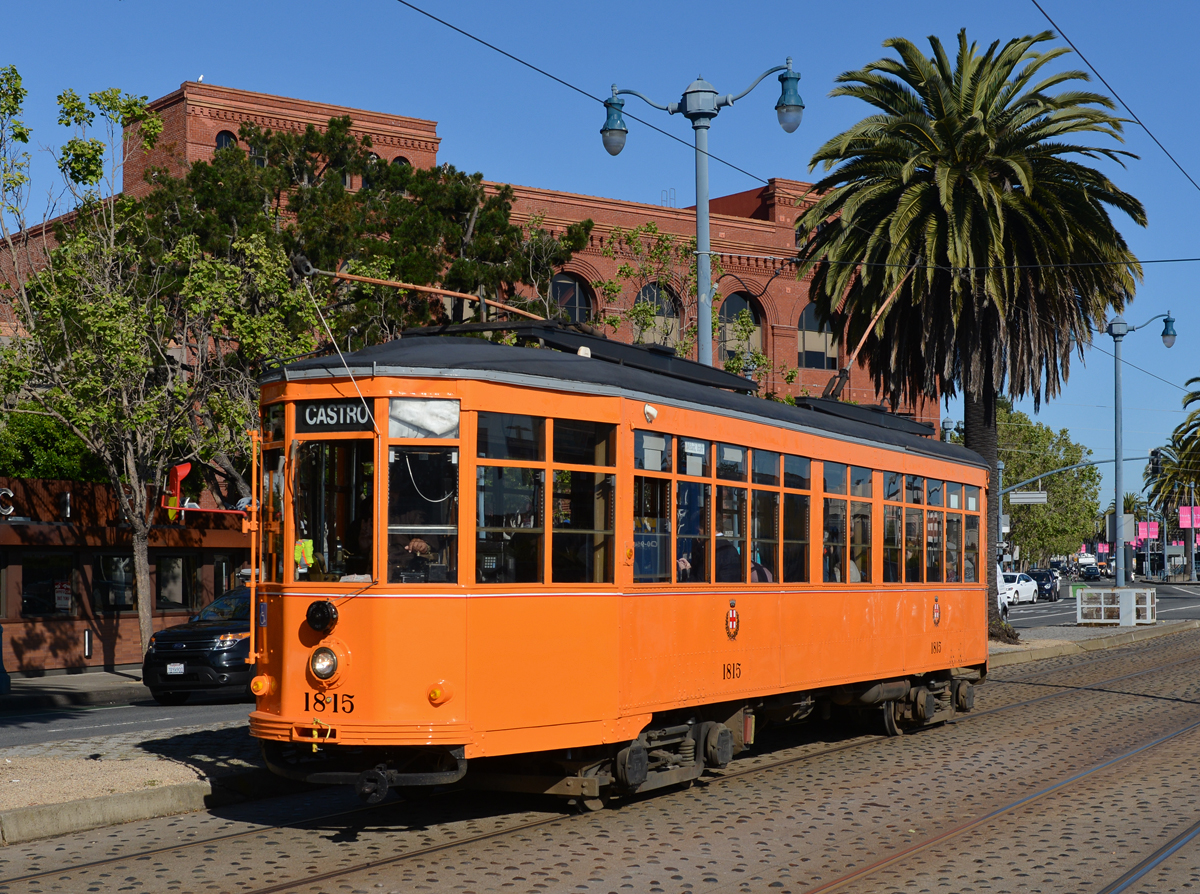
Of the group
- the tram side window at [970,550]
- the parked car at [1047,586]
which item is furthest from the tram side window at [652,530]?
the parked car at [1047,586]

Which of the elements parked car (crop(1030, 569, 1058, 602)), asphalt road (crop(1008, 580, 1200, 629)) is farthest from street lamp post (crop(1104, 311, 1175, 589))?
parked car (crop(1030, 569, 1058, 602))

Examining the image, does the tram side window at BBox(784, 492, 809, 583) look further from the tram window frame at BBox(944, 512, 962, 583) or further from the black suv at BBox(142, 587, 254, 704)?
the black suv at BBox(142, 587, 254, 704)

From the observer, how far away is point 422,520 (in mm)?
Answer: 8406

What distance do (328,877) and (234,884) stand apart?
51 cm

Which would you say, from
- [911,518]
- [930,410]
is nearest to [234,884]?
[911,518]

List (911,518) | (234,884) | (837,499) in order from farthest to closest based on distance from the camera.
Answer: (911,518)
(837,499)
(234,884)

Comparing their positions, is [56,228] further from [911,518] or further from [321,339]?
[911,518]

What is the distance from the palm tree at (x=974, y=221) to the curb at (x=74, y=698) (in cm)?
1401

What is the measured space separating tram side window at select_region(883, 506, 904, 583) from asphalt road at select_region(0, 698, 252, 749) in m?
7.42

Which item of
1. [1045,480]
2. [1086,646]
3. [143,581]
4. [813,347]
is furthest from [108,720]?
[1045,480]

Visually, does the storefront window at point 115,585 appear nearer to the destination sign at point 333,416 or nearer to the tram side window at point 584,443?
the destination sign at point 333,416

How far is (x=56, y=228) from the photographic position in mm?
24016

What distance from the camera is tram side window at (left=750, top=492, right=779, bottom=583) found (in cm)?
1081

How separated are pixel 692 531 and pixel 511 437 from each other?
1940 mm
